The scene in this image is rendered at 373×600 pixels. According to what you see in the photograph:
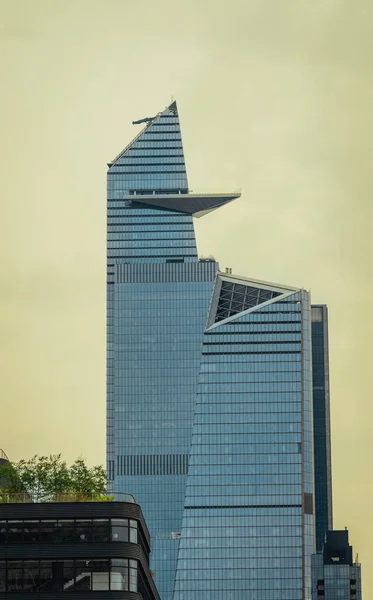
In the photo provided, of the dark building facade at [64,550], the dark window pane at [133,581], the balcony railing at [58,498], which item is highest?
the balcony railing at [58,498]

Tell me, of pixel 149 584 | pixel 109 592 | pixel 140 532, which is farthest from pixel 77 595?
pixel 149 584

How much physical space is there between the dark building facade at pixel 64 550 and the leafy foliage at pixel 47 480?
23.2ft

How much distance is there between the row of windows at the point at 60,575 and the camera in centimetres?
15488

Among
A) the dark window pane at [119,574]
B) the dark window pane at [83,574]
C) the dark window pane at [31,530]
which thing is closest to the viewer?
the dark window pane at [83,574]

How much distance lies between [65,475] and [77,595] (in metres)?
A: 18.2

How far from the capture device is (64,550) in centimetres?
15588

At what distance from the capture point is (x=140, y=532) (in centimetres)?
16850

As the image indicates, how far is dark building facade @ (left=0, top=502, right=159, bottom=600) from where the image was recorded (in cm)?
15512

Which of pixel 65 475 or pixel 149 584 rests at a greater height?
pixel 65 475

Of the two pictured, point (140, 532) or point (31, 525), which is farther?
point (140, 532)

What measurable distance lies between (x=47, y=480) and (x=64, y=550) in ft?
46.8

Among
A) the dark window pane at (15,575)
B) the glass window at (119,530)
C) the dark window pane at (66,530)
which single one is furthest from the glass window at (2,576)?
the glass window at (119,530)

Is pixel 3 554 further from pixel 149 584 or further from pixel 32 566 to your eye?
pixel 149 584

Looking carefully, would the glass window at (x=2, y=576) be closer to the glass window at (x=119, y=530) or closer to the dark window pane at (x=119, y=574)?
the dark window pane at (x=119, y=574)
